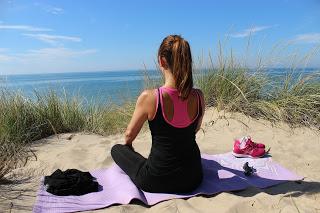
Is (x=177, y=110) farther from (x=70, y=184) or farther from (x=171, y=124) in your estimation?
(x=70, y=184)

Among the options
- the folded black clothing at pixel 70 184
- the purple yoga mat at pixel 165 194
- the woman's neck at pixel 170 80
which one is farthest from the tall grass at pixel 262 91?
the folded black clothing at pixel 70 184

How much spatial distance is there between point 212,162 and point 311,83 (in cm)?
284

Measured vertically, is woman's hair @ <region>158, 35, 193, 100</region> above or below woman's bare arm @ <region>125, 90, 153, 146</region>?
above

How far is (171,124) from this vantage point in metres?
3.33

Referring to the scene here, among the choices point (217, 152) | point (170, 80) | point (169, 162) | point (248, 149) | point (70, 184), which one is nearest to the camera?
point (170, 80)

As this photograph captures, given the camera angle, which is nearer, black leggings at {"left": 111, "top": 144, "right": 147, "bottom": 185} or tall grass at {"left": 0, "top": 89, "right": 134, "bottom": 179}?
black leggings at {"left": 111, "top": 144, "right": 147, "bottom": 185}

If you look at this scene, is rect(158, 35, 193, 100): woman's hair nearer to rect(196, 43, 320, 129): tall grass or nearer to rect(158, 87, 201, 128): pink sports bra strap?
Answer: rect(158, 87, 201, 128): pink sports bra strap

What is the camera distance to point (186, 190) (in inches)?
140

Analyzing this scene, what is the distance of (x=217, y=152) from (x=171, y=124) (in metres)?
1.88

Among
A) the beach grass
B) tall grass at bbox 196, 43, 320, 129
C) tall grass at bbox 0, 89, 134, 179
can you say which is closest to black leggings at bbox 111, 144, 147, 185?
tall grass at bbox 0, 89, 134, 179

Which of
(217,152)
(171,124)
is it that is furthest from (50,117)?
(171,124)

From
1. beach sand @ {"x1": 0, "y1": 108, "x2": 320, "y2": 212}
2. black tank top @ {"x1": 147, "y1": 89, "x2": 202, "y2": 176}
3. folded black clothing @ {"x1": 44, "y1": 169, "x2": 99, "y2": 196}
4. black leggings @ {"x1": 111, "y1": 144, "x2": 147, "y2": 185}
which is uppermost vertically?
black tank top @ {"x1": 147, "y1": 89, "x2": 202, "y2": 176}

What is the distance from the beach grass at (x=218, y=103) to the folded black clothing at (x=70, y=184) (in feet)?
7.39

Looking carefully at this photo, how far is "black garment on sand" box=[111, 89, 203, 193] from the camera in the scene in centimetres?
336
